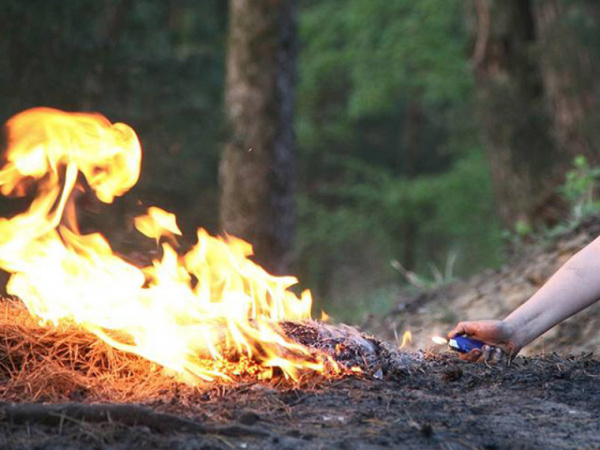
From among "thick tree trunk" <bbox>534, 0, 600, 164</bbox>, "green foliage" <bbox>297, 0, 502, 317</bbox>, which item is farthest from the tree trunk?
"thick tree trunk" <bbox>534, 0, 600, 164</bbox>

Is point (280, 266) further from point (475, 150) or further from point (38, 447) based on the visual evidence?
point (475, 150)

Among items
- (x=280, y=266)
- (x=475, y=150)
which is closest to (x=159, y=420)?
(x=280, y=266)

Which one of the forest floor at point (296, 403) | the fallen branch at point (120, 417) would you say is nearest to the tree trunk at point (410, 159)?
the forest floor at point (296, 403)

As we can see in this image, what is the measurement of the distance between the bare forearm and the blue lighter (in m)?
0.18

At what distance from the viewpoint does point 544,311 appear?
427cm

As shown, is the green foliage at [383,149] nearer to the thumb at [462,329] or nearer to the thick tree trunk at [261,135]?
the thick tree trunk at [261,135]

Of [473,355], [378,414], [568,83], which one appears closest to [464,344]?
[473,355]

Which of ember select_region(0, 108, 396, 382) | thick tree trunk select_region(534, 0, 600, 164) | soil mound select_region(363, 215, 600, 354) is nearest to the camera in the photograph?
ember select_region(0, 108, 396, 382)

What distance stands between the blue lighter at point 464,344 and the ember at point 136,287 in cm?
64

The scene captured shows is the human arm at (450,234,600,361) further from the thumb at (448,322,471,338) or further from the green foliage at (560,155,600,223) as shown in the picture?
the green foliage at (560,155,600,223)

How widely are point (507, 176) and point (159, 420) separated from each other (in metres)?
9.40

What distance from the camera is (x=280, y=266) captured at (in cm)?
1006

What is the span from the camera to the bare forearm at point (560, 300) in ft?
13.9

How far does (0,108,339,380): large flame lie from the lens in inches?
155
